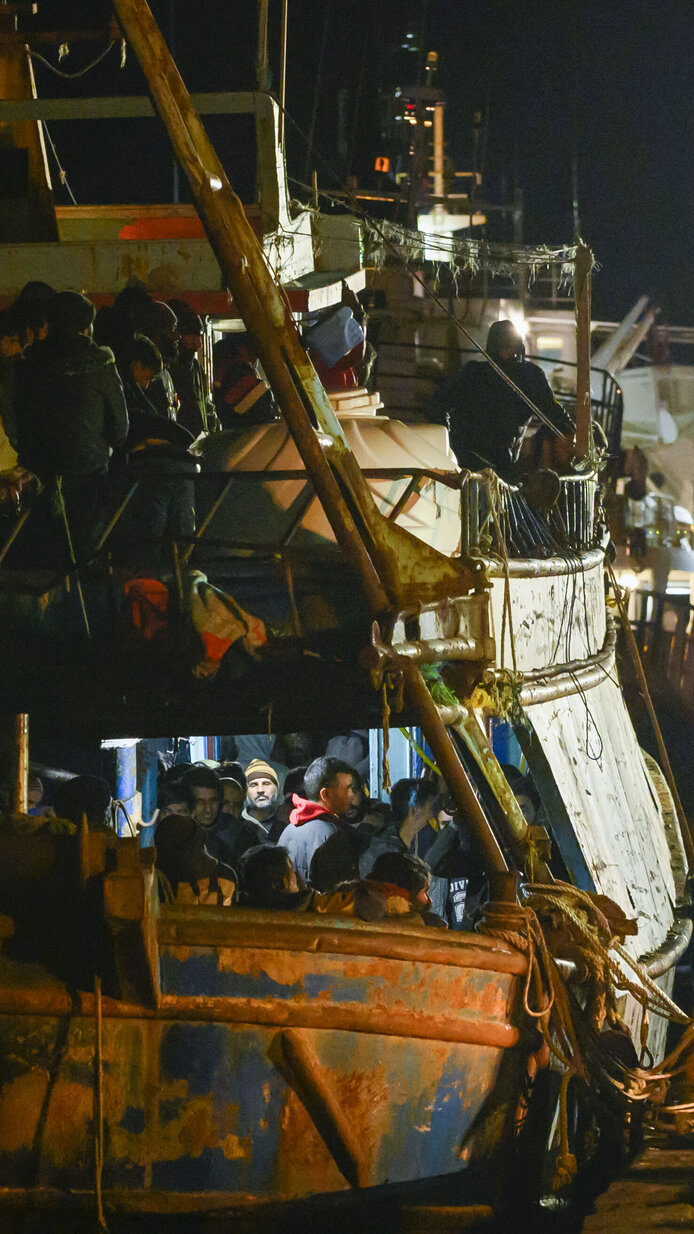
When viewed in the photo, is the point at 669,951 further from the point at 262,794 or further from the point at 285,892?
the point at 285,892

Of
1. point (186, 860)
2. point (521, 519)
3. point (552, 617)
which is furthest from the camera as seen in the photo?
point (552, 617)

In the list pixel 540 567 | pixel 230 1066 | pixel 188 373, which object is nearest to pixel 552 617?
pixel 540 567

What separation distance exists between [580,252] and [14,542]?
7.11 m

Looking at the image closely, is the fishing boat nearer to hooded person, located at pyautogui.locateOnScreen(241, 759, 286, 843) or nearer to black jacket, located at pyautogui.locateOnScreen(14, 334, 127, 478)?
black jacket, located at pyautogui.locateOnScreen(14, 334, 127, 478)

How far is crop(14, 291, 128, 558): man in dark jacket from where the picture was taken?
7.29 metres

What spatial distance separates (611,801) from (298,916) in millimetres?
5306

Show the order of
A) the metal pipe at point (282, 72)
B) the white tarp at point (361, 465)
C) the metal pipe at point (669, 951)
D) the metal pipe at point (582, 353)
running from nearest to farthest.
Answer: the white tarp at point (361, 465) → the metal pipe at point (669, 951) → the metal pipe at point (282, 72) → the metal pipe at point (582, 353)

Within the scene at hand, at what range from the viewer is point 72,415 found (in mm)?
7285

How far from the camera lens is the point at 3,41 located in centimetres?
921

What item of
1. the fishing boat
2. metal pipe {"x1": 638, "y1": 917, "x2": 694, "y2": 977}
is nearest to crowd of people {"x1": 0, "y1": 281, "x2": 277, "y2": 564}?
the fishing boat

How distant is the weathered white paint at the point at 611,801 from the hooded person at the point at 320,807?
1543mm

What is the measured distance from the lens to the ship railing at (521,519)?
7641 mm

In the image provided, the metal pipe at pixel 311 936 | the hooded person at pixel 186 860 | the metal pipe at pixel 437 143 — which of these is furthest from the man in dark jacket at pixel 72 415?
the metal pipe at pixel 437 143

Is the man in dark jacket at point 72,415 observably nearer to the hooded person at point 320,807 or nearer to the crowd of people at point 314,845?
the crowd of people at point 314,845
